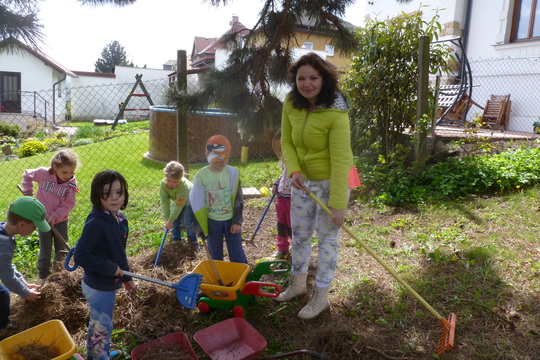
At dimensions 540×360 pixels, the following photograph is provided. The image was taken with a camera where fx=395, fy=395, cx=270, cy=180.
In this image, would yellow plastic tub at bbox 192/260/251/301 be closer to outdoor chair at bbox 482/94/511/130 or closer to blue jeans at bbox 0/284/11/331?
blue jeans at bbox 0/284/11/331

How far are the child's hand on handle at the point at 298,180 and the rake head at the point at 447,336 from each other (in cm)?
115

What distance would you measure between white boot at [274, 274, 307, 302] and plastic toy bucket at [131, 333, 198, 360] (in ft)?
2.73

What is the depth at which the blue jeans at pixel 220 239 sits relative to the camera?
3.02 metres

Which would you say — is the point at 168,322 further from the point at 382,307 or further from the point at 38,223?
the point at 382,307

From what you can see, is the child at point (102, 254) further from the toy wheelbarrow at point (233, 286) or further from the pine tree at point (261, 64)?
the pine tree at point (261, 64)

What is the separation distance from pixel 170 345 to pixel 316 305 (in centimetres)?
98

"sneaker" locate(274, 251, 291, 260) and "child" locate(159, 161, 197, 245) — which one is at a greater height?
"child" locate(159, 161, 197, 245)

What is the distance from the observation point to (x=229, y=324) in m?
2.47

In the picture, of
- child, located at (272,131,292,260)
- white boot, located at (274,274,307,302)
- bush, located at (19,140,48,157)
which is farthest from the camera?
bush, located at (19,140,48,157)

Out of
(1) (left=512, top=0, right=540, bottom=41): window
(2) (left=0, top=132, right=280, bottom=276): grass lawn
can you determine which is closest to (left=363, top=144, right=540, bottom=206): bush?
(2) (left=0, top=132, right=280, bottom=276): grass lawn

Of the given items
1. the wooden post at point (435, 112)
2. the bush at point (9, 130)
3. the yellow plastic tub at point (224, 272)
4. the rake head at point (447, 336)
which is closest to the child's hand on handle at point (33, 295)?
the yellow plastic tub at point (224, 272)

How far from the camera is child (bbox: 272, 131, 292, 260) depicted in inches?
143

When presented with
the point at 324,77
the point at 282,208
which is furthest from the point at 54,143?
the point at 324,77

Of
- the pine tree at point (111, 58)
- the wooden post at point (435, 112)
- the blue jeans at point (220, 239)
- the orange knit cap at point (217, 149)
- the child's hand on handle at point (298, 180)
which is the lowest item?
the blue jeans at point (220, 239)
